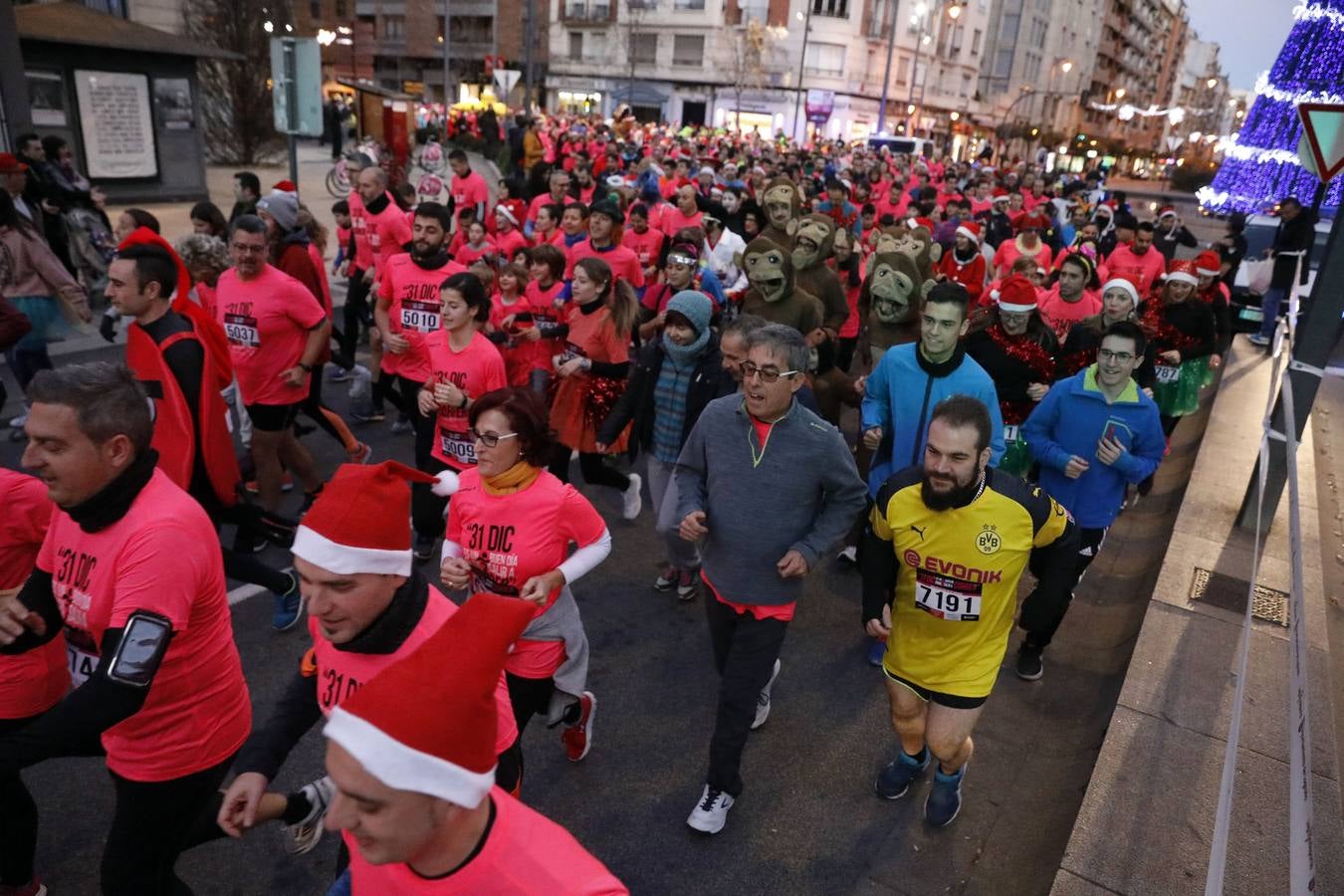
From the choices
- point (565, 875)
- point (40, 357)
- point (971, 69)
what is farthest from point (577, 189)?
point (971, 69)

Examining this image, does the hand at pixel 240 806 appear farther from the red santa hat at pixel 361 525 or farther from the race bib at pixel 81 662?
the race bib at pixel 81 662

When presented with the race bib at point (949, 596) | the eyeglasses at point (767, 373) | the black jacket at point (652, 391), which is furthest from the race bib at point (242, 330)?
the race bib at point (949, 596)

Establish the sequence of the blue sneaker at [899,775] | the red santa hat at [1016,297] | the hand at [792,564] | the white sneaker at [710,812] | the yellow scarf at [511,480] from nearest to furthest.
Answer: the yellow scarf at [511,480], the hand at [792,564], the white sneaker at [710,812], the blue sneaker at [899,775], the red santa hat at [1016,297]

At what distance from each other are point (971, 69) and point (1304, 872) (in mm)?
86392

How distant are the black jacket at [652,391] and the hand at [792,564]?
1514 millimetres

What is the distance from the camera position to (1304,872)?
2244 millimetres

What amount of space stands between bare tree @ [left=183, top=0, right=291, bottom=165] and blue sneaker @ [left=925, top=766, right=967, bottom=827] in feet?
95.4

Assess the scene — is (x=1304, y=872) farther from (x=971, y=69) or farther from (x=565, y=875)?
(x=971, y=69)

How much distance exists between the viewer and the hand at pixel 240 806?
2.19 metres

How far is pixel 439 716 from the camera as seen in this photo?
155cm

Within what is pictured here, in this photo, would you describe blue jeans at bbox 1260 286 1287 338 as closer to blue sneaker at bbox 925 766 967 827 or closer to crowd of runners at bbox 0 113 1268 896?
crowd of runners at bbox 0 113 1268 896

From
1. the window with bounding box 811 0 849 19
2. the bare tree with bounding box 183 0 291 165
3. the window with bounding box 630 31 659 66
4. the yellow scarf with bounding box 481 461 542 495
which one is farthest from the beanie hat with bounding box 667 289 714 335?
the window with bounding box 630 31 659 66

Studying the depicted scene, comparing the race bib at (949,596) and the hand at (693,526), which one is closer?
the race bib at (949,596)

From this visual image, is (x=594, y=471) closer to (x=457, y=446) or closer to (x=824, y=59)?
(x=457, y=446)
